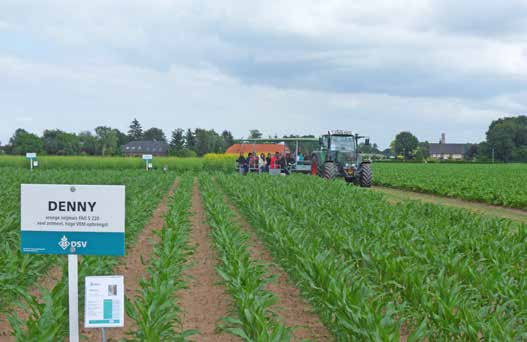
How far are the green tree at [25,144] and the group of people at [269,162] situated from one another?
5887 cm

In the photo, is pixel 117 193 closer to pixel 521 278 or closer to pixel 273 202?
pixel 521 278

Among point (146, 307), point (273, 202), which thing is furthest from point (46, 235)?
point (273, 202)

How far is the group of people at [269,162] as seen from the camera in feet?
86.7

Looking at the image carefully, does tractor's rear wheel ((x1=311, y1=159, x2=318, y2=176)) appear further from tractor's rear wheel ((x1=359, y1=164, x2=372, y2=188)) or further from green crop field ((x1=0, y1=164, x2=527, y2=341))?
green crop field ((x1=0, y1=164, x2=527, y2=341))

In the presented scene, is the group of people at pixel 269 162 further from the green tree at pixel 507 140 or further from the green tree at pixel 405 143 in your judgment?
the green tree at pixel 405 143

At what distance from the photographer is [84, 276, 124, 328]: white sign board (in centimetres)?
394

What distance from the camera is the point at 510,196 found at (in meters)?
17.4

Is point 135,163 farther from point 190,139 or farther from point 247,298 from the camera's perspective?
point 190,139

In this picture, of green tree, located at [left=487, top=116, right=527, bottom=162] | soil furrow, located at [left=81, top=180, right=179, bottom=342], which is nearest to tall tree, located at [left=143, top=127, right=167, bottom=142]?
green tree, located at [left=487, top=116, right=527, bottom=162]

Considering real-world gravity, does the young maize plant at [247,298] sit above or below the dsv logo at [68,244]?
below

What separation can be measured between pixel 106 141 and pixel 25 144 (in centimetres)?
1724

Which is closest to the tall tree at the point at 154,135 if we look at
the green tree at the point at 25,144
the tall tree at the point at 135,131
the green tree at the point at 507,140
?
the tall tree at the point at 135,131

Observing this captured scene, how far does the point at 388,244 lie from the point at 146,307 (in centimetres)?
409

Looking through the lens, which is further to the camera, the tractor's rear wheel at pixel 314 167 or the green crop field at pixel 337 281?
the tractor's rear wheel at pixel 314 167
